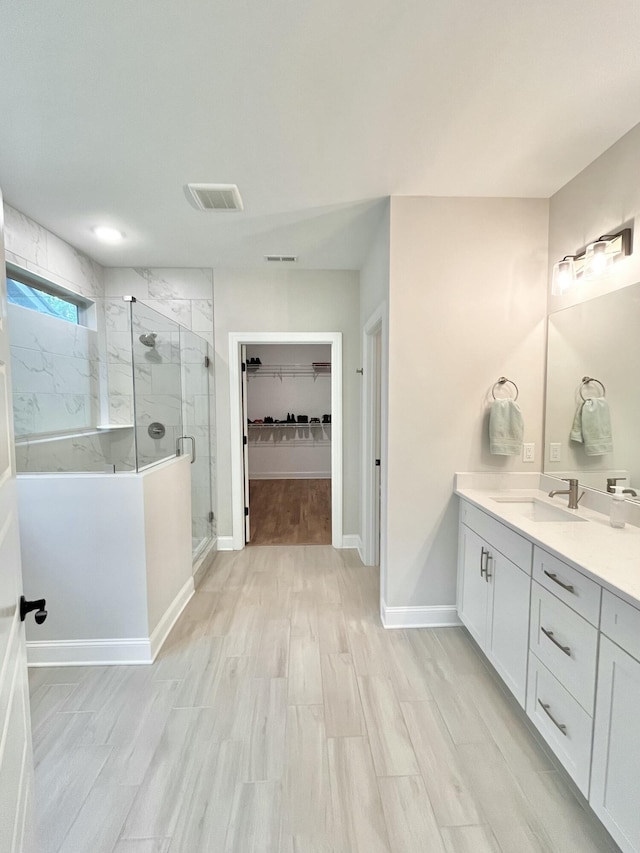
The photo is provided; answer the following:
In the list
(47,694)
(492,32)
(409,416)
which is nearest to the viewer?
(492,32)

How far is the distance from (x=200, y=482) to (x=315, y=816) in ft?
8.39

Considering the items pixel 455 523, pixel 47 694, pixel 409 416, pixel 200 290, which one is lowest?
pixel 47 694

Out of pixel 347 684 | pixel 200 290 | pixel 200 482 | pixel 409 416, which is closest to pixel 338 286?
pixel 200 290

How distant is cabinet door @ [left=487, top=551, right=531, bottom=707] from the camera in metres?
1.74

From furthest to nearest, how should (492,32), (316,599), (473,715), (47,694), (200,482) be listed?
1. (200,482)
2. (316,599)
3. (47,694)
4. (473,715)
5. (492,32)

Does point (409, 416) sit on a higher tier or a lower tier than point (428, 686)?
higher

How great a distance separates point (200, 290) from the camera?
145 inches

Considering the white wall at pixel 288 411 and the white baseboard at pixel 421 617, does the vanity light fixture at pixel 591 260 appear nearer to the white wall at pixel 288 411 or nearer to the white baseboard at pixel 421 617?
the white baseboard at pixel 421 617

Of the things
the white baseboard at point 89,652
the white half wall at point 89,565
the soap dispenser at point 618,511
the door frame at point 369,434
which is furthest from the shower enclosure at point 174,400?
the soap dispenser at point 618,511

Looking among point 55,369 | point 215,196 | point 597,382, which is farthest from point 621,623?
point 55,369

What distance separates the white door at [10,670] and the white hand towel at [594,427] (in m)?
2.42

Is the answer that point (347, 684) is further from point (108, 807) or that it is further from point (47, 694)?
point (47, 694)

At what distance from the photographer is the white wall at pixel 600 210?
5.98 feet

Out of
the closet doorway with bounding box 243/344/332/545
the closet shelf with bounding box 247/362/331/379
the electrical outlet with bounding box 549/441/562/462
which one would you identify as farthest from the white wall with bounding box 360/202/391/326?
A: the closet shelf with bounding box 247/362/331/379
